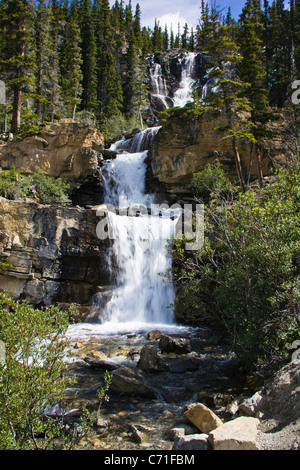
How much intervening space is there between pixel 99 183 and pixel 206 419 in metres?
21.8

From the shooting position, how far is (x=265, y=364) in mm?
6238

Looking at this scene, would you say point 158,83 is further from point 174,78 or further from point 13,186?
point 13,186

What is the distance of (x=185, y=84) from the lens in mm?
48594

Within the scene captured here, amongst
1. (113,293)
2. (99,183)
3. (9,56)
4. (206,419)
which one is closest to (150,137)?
(99,183)

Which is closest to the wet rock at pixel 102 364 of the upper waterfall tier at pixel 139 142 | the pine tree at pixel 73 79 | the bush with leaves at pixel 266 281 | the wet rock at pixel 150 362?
the wet rock at pixel 150 362

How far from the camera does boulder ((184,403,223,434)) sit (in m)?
4.93

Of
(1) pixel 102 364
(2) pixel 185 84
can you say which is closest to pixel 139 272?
(1) pixel 102 364

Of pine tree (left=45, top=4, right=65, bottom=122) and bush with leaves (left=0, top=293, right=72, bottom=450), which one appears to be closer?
bush with leaves (left=0, top=293, right=72, bottom=450)

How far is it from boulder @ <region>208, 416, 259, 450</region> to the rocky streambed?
1.07 metres

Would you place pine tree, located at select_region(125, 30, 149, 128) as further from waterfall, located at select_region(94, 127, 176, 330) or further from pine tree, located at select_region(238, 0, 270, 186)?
waterfall, located at select_region(94, 127, 176, 330)

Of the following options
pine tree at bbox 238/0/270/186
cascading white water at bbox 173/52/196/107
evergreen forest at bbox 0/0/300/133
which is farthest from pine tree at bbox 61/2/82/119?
pine tree at bbox 238/0/270/186

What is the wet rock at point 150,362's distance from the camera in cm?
815
